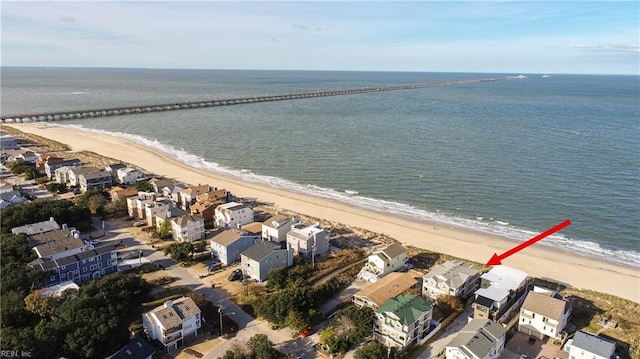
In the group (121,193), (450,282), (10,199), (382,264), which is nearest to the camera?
(450,282)

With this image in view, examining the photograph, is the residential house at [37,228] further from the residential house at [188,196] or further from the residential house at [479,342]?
the residential house at [479,342]

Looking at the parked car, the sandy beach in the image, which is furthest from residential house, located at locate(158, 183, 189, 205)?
the parked car

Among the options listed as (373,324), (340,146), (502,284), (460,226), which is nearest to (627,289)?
(502,284)

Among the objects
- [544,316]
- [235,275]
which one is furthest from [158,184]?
[544,316]

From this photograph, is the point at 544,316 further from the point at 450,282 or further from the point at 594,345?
the point at 450,282

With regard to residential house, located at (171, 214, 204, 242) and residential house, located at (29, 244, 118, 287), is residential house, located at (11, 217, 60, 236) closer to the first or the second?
residential house, located at (29, 244, 118, 287)

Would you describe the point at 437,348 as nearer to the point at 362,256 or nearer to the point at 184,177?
the point at 362,256
